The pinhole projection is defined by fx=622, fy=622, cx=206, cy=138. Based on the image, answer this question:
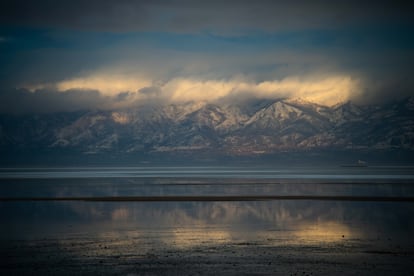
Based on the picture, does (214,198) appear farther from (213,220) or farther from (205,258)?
(205,258)

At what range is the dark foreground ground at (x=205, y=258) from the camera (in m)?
26.8

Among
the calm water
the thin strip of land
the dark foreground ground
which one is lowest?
the thin strip of land

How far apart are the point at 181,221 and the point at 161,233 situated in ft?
24.1

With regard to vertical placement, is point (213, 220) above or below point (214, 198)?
above

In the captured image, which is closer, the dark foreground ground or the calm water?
the dark foreground ground

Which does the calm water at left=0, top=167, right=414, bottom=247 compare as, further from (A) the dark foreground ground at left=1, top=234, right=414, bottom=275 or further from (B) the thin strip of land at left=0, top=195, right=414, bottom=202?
(B) the thin strip of land at left=0, top=195, right=414, bottom=202

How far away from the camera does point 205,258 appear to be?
29.7 metres

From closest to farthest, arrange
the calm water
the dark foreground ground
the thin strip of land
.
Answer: the dark foreground ground, the calm water, the thin strip of land

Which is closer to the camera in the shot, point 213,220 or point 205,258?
point 205,258

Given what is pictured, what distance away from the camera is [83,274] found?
26.3 m

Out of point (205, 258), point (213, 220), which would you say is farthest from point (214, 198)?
point (205, 258)

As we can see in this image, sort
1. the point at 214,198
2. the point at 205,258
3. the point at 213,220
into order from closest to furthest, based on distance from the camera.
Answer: the point at 205,258, the point at 213,220, the point at 214,198

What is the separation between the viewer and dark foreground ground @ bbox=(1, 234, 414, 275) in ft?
88.0

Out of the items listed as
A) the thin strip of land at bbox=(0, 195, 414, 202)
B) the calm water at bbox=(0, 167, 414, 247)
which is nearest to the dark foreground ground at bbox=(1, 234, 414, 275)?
the calm water at bbox=(0, 167, 414, 247)
